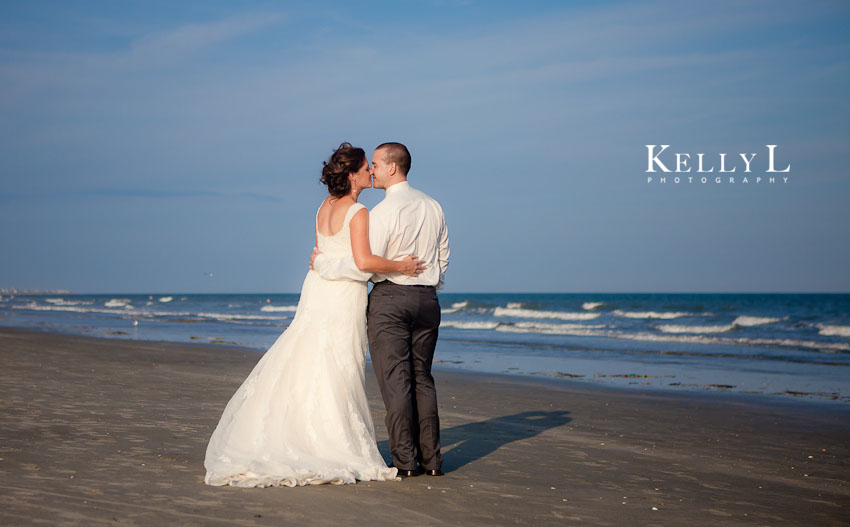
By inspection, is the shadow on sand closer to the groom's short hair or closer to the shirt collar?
the shirt collar

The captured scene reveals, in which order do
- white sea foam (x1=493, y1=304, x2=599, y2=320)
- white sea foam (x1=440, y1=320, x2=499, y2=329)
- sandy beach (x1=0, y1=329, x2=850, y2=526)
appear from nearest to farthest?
sandy beach (x1=0, y1=329, x2=850, y2=526) → white sea foam (x1=440, y1=320, x2=499, y2=329) → white sea foam (x1=493, y1=304, x2=599, y2=320)

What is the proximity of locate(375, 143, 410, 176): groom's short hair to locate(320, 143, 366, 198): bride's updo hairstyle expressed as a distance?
17 centimetres

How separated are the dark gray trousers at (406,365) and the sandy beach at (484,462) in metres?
0.23

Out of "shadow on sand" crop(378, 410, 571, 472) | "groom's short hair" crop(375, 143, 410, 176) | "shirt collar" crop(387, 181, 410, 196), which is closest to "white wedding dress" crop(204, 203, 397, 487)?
"shirt collar" crop(387, 181, 410, 196)

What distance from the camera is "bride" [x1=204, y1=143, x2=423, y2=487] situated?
4367 millimetres

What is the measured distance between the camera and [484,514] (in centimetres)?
384

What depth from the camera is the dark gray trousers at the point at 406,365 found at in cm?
465

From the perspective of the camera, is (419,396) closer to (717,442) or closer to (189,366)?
(717,442)

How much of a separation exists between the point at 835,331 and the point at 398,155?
27979 mm

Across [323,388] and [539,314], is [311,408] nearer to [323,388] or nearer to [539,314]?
[323,388]

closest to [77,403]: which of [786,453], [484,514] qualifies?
[484,514]

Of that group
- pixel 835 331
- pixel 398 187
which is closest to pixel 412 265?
pixel 398 187

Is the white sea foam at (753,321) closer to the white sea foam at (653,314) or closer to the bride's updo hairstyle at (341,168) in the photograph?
the white sea foam at (653,314)

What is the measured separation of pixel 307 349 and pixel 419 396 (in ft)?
2.51
